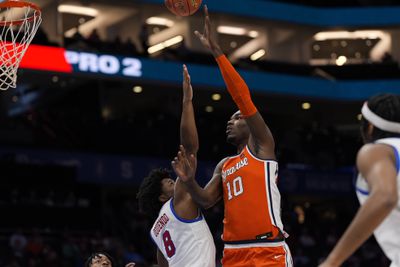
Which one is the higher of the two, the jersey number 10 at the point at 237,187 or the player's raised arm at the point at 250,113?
the player's raised arm at the point at 250,113

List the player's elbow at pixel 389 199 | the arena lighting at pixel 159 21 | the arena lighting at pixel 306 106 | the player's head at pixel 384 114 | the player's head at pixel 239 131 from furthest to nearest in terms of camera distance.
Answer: the arena lighting at pixel 306 106 → the arena lighting at pixel 159 21 → the player's head at pixel 239 131 → the player's head at pixel 384 114 → the player's elbow at pixel 389 199

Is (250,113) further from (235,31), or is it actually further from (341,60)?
(341,60)

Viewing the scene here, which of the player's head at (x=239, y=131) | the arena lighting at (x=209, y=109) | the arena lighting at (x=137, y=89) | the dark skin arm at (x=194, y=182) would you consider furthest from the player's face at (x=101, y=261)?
the arena lighting at (x=209, y=109)

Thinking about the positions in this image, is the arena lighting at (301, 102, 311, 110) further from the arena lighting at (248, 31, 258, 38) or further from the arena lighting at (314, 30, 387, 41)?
the arena lighting at (248, 31, 258, 38)

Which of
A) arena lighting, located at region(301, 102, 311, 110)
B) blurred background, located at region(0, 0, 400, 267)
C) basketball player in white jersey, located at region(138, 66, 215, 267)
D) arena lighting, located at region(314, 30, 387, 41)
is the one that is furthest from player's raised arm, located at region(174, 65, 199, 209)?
arena lighting, located at region(314, 30, 387, 41)

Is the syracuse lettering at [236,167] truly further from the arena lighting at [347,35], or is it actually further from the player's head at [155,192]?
the arena lighting at [347,35]

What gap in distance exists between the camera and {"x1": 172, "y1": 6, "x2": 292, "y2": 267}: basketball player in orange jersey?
6195mm

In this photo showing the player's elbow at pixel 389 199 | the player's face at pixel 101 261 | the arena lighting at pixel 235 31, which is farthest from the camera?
the arena lighting at pixel 235 31

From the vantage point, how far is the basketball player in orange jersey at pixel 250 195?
20.3 ft

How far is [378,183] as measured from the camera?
12.4ft

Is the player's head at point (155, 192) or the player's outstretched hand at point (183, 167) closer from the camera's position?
the player's outstretched hand at point (183, 167)

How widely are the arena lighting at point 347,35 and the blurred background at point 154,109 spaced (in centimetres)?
4

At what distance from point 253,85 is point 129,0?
4.45 m

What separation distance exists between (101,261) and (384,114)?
4.14 m
